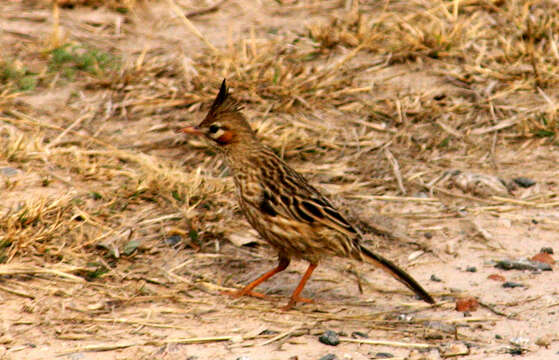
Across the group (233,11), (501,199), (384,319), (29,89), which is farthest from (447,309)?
(233,11)

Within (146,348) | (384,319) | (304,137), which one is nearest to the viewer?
(146,348)

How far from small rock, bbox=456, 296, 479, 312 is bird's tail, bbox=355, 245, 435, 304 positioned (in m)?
0.18

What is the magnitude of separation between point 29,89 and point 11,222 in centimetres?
276

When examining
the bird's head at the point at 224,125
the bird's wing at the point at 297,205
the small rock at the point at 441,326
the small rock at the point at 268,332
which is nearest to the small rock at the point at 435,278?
the small rock at the point at 441,326

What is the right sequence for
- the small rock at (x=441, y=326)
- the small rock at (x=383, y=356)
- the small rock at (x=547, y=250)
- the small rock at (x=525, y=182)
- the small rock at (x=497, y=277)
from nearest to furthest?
the small rock at (x=383, y=356), the small rock at (x=441, y=326), the small rock at (x=497, y=277), the small rock at (x=547, y=250), the small rock at (x=525, y=182)

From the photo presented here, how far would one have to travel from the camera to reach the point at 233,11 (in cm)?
991

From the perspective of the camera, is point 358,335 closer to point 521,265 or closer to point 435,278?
point 435,278

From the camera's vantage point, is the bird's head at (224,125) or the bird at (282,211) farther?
the bird's head at (224,125)

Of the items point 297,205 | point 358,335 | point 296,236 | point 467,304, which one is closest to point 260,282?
point 296,236

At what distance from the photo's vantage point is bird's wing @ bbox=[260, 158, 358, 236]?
5418 millimetres

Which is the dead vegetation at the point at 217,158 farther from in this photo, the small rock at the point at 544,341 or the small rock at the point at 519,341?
the small rock at the point at 544,341

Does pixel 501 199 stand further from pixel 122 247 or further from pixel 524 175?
pixel 122 247

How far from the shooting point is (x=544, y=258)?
608 cm

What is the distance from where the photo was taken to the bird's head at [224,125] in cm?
570
